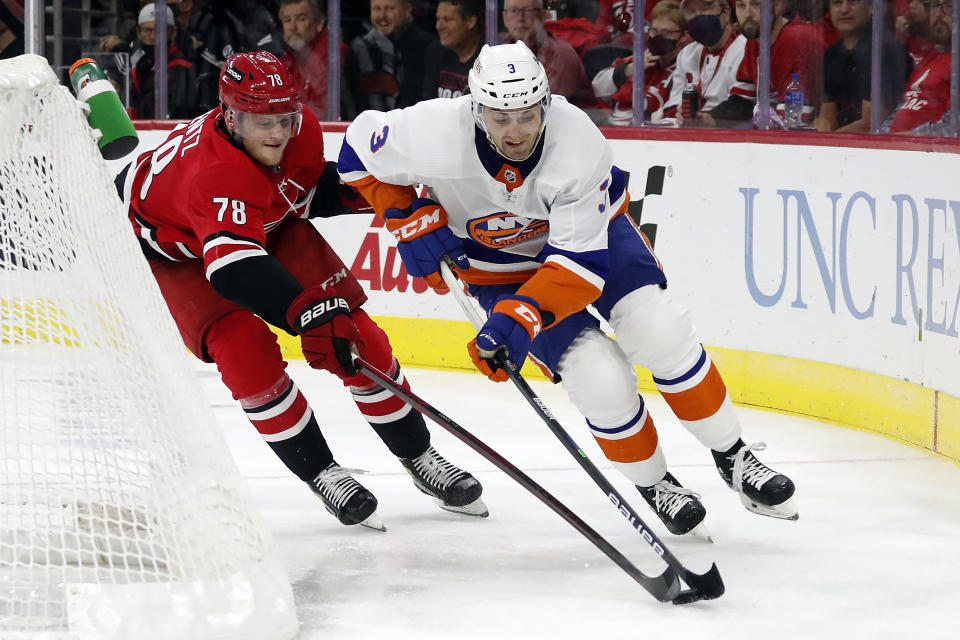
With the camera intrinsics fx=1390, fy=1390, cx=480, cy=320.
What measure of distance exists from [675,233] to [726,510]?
1573 mm

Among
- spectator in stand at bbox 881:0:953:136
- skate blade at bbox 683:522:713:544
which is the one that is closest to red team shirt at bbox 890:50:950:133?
spectator in stand at bbox 881:0:953:136

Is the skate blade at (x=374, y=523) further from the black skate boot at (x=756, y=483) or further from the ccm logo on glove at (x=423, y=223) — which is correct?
the black skate boot at (x=756, y=483)

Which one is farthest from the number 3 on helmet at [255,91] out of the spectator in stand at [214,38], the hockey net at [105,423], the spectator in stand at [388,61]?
the spectator in stand at [214,38]

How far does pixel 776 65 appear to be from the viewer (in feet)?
14.9

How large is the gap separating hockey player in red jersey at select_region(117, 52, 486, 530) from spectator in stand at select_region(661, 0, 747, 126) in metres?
1.80

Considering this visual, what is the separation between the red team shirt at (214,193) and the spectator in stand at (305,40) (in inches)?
95.2

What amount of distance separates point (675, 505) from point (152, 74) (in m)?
3.81

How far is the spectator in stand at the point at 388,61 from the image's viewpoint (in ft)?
17.6

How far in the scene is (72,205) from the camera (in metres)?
2.61

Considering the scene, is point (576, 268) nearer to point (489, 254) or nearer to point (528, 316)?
point (528, 316)

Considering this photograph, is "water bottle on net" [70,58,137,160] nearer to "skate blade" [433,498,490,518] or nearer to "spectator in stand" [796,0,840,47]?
"skate blade" [433,498,490,518]

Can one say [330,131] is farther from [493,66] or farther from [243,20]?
[493,66]

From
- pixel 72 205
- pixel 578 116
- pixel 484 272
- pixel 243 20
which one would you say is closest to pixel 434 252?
pixel 484 272

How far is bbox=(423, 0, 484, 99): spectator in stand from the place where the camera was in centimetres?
520
